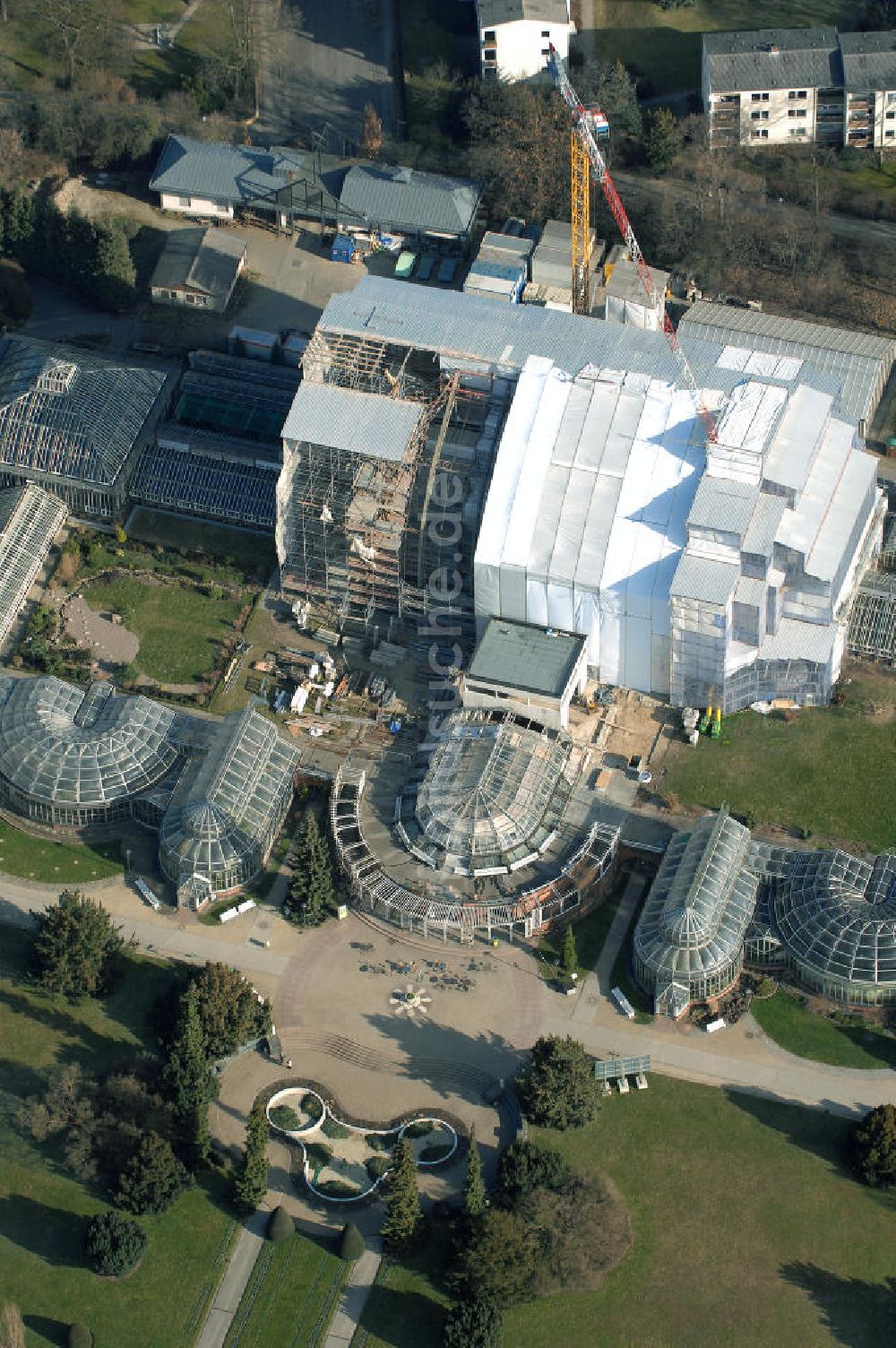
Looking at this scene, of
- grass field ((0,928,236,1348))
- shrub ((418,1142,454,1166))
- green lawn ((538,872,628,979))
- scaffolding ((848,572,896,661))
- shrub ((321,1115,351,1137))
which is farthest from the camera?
scaffolding ((848,572,896,661))

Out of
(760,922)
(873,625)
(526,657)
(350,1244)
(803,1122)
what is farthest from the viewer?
(873,625)

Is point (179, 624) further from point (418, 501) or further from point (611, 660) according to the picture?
point (611, 660)

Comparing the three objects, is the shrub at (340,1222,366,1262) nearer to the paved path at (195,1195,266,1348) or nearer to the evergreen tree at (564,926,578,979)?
the paved path at (195,1195,266,1348)

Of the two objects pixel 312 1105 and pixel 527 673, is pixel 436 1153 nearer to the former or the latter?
pixel 312 1105

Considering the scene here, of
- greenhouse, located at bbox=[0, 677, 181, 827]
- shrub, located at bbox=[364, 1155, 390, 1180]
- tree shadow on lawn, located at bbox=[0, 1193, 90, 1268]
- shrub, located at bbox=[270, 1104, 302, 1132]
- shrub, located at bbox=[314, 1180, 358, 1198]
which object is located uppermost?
greenhouse, located at bbox=[0, 677, 181, 827]

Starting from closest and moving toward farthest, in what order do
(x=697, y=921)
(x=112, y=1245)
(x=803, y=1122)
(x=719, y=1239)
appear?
(x=112, y=1245), (x=719, y=1239), (x=803, y=1122), (x=697, y=921)

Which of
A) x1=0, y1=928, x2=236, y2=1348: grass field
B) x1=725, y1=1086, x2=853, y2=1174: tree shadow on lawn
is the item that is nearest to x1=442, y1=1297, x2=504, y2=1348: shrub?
x1=0, y1=928, x2=236, y2=1348: grass field

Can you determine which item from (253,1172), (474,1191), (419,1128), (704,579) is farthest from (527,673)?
(253,1172)
